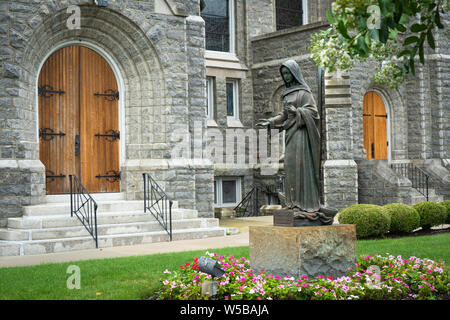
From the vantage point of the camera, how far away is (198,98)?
49.3ft

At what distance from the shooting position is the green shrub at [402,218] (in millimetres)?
12797

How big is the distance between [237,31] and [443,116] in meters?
8.66

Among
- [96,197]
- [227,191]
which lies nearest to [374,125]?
[227,191]

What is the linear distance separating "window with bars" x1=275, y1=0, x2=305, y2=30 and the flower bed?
16533mm

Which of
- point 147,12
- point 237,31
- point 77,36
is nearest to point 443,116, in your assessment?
point 237,31

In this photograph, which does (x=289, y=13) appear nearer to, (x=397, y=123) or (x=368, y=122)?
(x=368, y=122)

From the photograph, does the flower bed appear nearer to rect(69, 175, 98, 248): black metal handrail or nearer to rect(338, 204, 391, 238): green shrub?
rect(69, 175, 98, 248): black metal handrail

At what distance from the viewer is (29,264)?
9.12 meters

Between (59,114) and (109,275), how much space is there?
267 inches

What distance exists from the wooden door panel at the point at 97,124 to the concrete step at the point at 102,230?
226cm

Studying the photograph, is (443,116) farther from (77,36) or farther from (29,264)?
(29,264)

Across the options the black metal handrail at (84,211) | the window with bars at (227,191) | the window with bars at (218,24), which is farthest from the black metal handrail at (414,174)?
the black metal handrail at (84,211)

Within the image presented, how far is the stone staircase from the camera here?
10.8 meters
